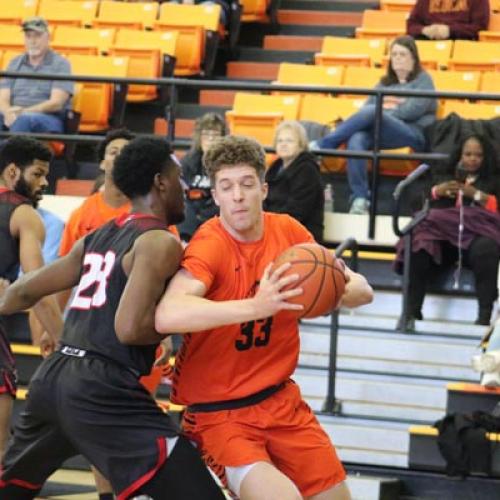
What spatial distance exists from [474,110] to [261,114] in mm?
1461

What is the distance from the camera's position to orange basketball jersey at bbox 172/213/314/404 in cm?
561

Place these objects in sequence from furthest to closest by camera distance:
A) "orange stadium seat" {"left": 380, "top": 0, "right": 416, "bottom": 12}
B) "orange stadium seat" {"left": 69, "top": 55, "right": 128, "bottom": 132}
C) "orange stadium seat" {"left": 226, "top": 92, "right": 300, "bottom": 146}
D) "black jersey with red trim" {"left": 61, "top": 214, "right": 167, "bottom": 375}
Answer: "orange stadium seat" {"left": 380, "top": 0, "right": 416, "bottom": 12}
"orange stadium seat" {"left": 69, "top": 55, "right": 128, "bottom": 132}
"orange stadium seat" {"left": 226, "top": 92, "right": 300, "bottom": 146}
"black jersey with red trim" {"left": 61, "top": 214, "right": 167, "bottom": 375}

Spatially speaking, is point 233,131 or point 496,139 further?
point 233,131

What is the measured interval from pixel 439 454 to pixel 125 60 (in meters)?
4.97

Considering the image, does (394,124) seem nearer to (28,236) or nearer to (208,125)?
(208,125)

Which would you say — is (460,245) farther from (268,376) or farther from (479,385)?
(268,376)

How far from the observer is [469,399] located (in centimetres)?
834

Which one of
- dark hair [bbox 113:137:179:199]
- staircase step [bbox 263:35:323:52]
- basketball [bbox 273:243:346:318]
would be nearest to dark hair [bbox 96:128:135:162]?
dark hair [bbox 113:137:179:199]

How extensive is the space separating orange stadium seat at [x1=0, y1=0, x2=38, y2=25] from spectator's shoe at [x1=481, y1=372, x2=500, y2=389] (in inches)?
272

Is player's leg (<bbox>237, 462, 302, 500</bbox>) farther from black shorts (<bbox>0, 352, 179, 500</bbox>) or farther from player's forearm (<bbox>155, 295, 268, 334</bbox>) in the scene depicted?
player's forearm (<bbox>155, 295, 268, 334</bbox>)

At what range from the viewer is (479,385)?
27.9 feet

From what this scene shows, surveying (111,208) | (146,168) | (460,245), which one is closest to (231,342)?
(146,168)

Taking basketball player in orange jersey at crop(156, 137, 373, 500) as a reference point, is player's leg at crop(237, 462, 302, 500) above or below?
below

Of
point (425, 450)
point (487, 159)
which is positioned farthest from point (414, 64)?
point (425, 450)
